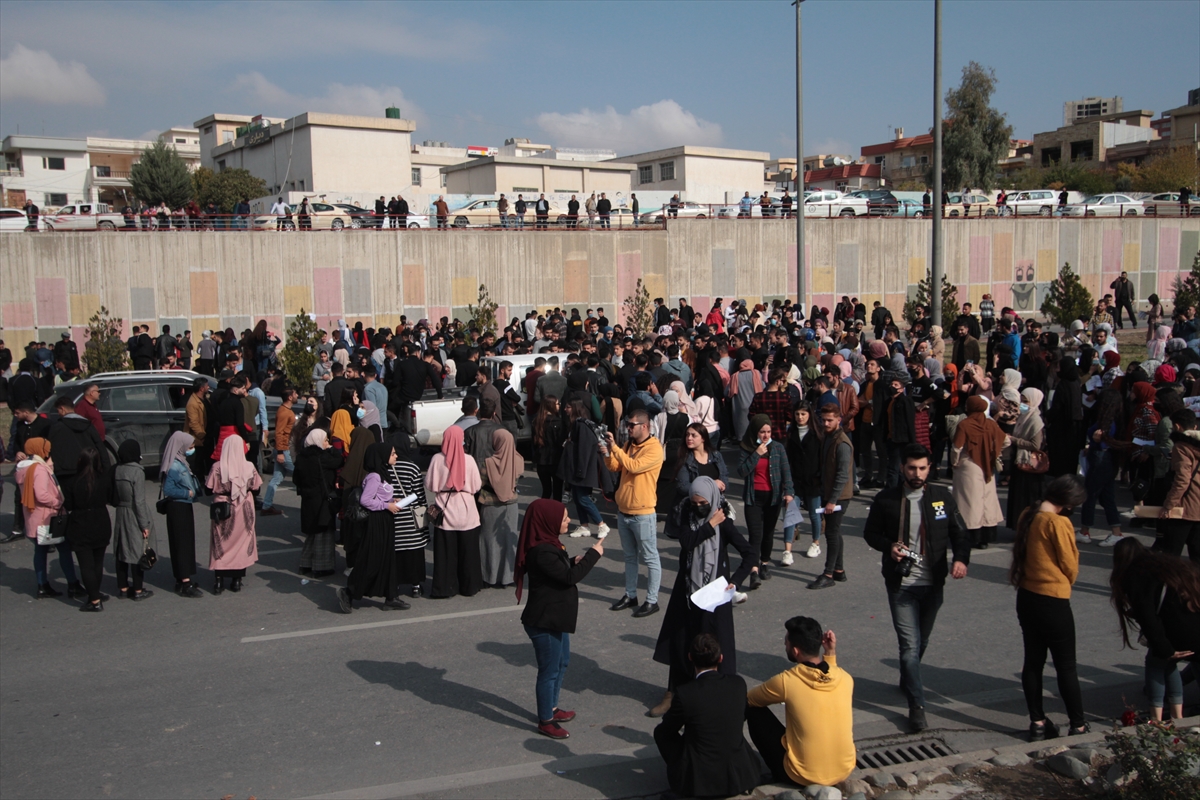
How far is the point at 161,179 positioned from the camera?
2370 inches

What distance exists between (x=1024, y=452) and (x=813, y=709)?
5730mm

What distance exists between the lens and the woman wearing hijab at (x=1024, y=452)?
9539 millimetres

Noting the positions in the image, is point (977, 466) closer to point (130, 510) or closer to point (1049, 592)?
point (1049, 592)

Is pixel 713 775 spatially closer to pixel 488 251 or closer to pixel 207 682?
pixel 207 682

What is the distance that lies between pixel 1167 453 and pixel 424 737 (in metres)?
6.83

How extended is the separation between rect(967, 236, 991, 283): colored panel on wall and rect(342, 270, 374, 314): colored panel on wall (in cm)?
2294

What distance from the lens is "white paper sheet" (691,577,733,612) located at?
18.5 feet

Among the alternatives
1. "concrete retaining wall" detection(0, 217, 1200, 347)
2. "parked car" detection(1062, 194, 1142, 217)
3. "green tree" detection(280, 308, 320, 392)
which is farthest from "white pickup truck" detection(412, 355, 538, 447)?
"parked car" detection(1062, 194, 1142, 217)

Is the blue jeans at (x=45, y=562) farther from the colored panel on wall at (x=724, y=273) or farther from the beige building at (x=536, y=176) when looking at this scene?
the beige building at (x=536, y=176)

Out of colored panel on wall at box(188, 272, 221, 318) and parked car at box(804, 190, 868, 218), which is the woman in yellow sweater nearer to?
colored panel on wall at box(188, 272, 221, 318)

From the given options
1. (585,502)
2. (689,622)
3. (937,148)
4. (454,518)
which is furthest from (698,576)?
(937,148)

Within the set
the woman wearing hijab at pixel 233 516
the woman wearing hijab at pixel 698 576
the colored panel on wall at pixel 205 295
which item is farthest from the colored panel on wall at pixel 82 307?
the woman wearing hijab at pixel 698 576

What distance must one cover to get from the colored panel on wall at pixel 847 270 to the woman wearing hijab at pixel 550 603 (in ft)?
100

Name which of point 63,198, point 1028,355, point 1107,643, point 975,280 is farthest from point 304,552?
point 63,198
